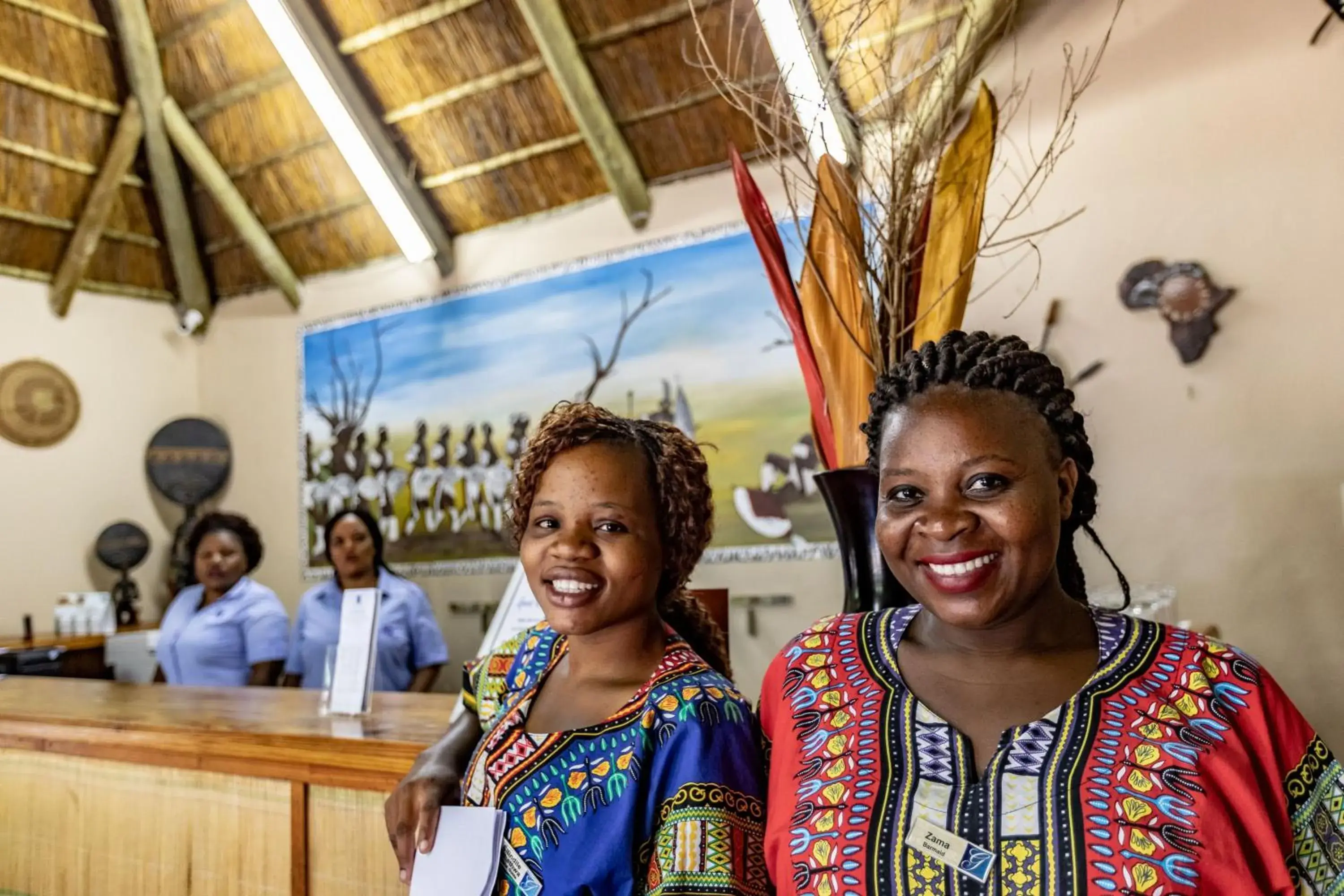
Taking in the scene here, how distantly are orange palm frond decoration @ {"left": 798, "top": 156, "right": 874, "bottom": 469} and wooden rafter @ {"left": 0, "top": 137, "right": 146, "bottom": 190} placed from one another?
4.70 m

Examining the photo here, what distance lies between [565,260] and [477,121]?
2.27 feet

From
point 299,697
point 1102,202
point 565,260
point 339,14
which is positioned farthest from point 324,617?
point 1102,202

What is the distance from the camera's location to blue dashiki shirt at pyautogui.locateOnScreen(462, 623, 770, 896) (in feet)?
3.21

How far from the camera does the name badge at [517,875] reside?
1027 mm

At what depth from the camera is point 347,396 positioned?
5.05 m

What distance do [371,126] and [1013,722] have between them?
4239 mm

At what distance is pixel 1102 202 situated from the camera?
3.12 meters

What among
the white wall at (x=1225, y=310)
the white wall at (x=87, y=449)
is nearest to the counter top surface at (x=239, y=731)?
the white wall at (x=1225, y=310)

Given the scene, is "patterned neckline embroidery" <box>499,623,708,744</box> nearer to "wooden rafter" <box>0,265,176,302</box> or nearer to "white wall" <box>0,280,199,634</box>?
"white wall" <box>0,280,199,634</box>

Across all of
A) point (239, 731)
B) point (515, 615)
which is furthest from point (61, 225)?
point (515, 615)

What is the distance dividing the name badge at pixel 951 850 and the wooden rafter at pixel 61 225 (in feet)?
17.6

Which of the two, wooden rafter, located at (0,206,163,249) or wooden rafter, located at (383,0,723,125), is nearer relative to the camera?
wooden rafter, located at (383,0,723,125)

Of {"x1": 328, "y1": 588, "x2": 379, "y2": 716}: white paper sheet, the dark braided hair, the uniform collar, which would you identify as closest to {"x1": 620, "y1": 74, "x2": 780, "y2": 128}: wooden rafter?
the uniform collar

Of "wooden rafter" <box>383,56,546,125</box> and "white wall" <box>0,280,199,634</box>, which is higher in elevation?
"wooden rafter" <box>383,56,546,125</box>
